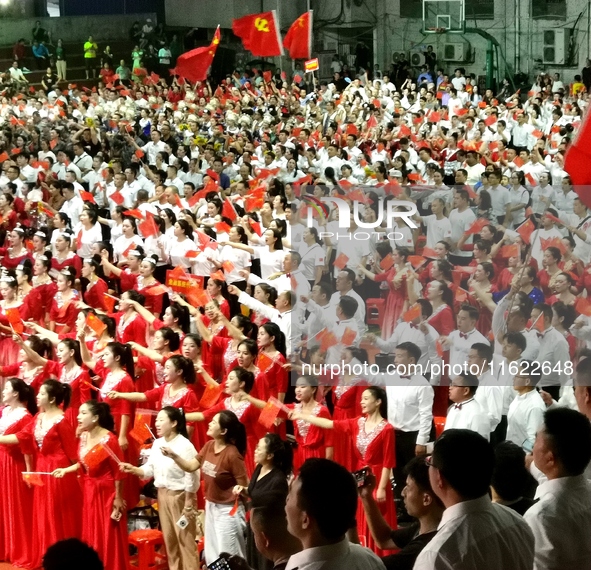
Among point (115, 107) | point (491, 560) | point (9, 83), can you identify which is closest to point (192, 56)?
point (115, 107)

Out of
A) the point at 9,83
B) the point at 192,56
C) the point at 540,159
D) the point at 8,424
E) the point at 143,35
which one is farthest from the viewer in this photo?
the point at 143,35

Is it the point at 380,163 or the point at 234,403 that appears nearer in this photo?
the point at 234,403

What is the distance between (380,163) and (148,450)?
28.7 feet

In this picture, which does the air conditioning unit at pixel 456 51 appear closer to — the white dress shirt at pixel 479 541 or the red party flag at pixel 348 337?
the red party flag at pixel 348 337

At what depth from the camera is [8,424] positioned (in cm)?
706

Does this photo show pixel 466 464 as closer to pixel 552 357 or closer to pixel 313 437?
pixel 313 437

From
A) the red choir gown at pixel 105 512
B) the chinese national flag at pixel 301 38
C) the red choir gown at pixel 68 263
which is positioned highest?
the chinese national flag at pixel 301 38

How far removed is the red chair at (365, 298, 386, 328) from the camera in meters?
9.97

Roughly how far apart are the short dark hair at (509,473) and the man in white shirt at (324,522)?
1.18m

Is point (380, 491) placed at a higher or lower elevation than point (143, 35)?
lower

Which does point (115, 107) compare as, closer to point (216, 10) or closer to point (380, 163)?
point (380, 163)

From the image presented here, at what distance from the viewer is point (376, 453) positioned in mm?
6555

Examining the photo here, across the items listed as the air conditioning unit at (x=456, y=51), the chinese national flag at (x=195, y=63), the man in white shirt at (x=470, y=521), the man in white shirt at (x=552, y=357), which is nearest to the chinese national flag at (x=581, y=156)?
the man in white shirt at (x=470, y=521)

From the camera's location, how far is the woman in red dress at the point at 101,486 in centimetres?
652
